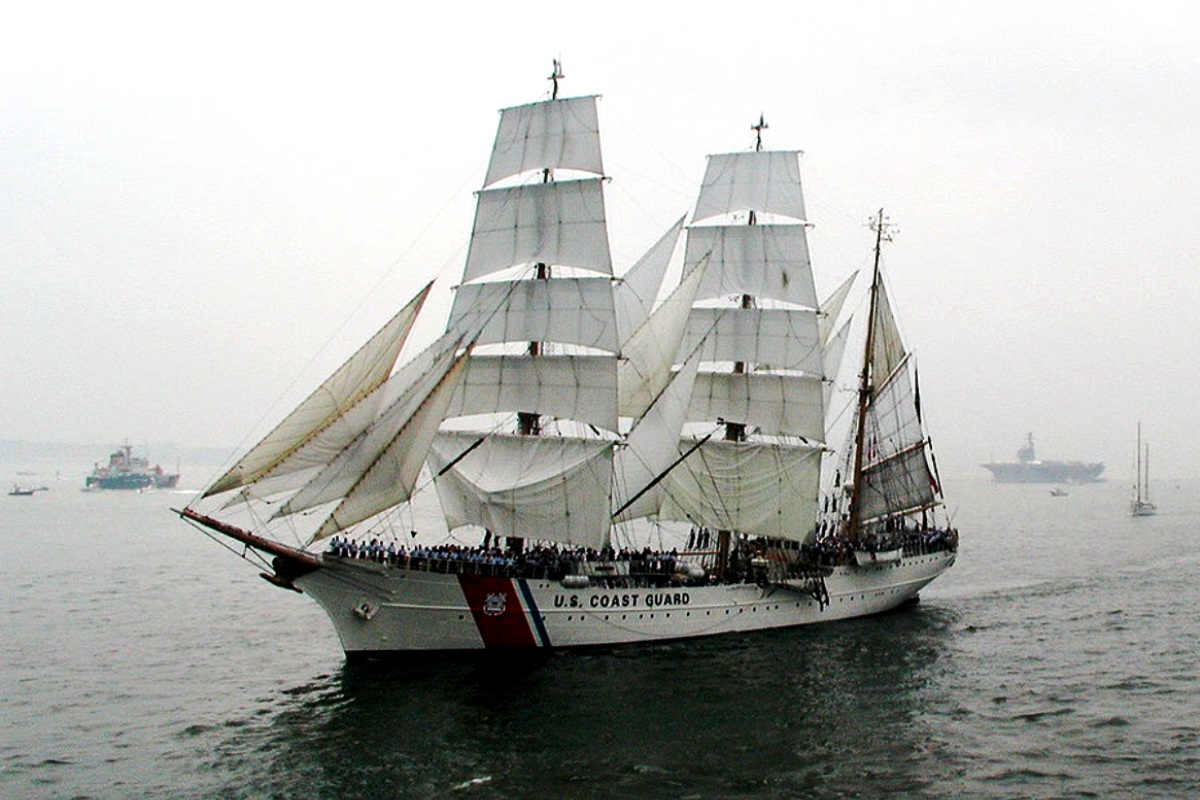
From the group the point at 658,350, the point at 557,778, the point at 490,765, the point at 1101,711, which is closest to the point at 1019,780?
the point at 1101,711

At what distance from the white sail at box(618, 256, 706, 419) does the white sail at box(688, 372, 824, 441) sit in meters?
5.09

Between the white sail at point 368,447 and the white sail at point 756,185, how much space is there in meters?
19.7

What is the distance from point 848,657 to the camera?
125 feet

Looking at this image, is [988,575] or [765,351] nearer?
[765,351]

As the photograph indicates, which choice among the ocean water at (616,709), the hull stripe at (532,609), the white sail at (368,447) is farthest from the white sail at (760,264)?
the hull stripe at (532,609)

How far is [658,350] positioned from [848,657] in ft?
46.3

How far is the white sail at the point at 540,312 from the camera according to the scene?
39.7 meters

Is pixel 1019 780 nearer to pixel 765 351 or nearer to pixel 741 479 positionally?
pixel 741 479

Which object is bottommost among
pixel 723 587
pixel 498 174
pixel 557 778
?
pixel 557 778

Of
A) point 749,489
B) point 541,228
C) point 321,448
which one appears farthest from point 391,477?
point 749,489

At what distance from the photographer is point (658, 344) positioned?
42.2 meters

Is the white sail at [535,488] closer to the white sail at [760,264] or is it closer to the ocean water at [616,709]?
the ocean water at [616,709]

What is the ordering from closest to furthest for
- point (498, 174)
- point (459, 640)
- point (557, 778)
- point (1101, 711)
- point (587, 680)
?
1. point (557, 778)
2. point (1101, 711)
3. point (587, 680)
4. point (459, 640)
5. point (498, 174)

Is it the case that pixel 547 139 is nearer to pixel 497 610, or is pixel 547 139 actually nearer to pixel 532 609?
pixel 532 609
